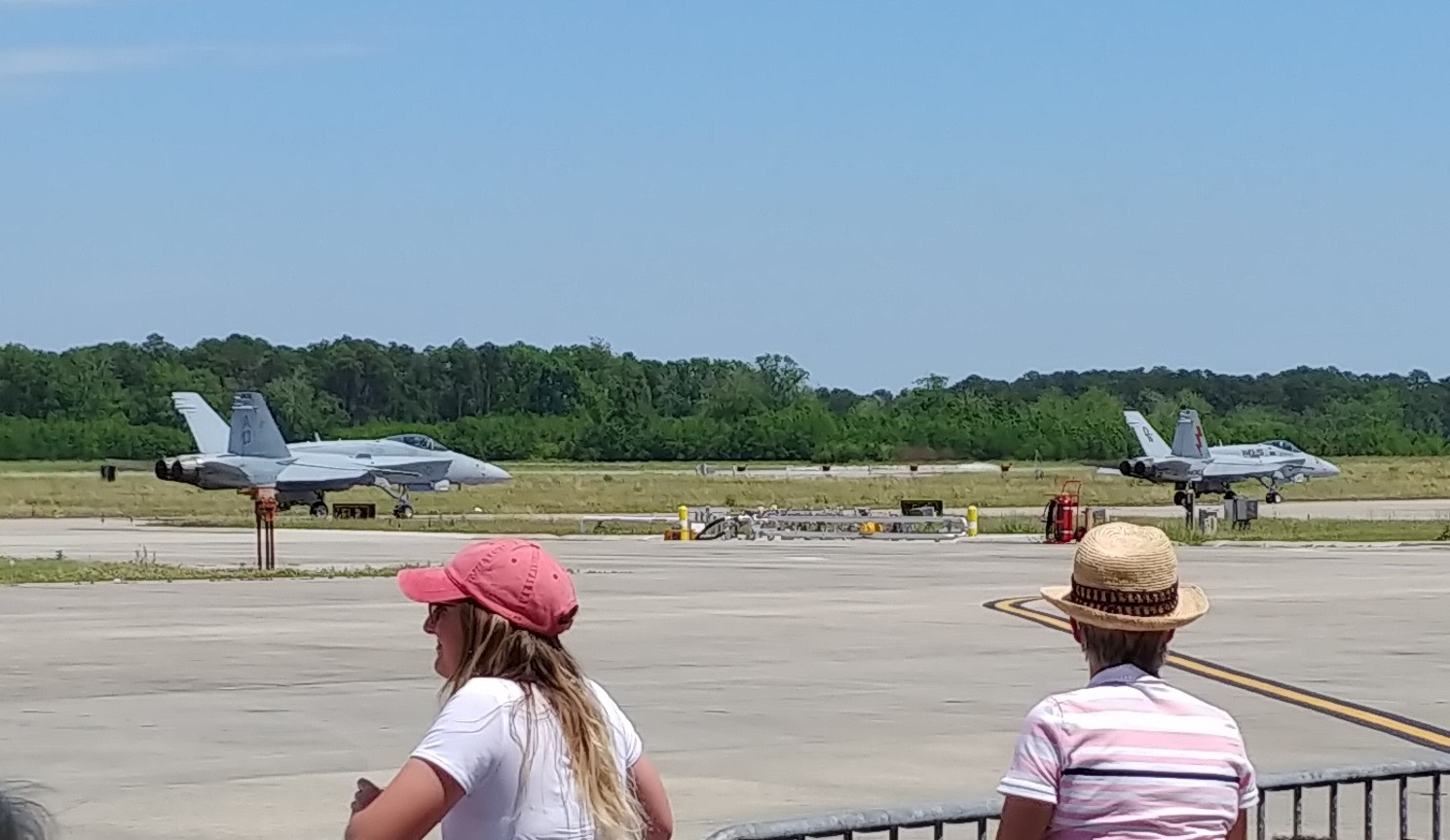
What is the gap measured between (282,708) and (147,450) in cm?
12375

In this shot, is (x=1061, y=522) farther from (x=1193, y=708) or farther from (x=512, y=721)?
(x=512, y=721)

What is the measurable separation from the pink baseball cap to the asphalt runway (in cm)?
666

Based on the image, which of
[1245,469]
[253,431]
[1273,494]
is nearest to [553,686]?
[253,431]

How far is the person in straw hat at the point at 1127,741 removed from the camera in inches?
179

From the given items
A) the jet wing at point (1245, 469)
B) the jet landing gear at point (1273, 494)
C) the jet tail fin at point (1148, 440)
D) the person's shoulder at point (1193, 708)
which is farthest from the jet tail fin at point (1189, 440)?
the person's shoulder at point (1193, 708)

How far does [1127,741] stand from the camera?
459 cm

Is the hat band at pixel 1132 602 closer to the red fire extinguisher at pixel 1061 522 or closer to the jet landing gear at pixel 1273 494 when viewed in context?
the red fire extinguisher at pixel 1061 522

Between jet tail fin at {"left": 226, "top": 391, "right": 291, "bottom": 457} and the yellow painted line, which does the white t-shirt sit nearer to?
the yellow painted line

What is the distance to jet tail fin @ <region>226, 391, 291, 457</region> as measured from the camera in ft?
208

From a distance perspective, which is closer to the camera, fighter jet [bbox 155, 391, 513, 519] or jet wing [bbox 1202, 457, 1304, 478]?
fighter jet [bbox 155, 391, 513, 519]

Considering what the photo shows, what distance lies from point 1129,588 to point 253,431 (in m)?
60.7

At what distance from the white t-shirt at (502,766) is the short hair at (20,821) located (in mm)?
1201

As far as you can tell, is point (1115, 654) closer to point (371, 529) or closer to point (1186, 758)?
point (1186, 758)

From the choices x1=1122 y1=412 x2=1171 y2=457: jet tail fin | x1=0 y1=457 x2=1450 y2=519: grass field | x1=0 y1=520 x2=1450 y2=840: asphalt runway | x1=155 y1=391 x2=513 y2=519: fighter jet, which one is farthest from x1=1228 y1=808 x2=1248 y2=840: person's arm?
x1=1122 y1=412 x2=1171 y2=457: jet tail fin
